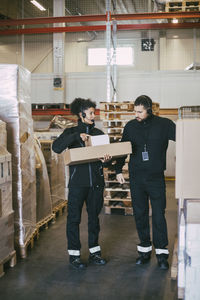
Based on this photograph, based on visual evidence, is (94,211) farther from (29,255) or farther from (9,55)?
(9,55)

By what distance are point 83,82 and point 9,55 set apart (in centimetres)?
342

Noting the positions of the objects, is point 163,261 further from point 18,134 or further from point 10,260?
point 18,134

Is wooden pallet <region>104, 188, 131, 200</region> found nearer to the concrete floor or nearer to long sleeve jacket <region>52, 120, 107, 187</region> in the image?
the concrete floor

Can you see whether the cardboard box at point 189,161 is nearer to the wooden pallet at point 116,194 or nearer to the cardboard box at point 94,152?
the cardboard box at point 94,152

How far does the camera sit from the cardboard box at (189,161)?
7.98 feet

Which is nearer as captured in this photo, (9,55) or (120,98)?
(120,98)

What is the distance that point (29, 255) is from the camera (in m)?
4.41

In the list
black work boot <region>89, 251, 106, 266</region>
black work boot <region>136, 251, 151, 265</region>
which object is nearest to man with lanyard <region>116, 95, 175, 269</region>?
black work boot <region>136, 251, 151, 265</region>

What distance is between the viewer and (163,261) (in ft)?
12.8

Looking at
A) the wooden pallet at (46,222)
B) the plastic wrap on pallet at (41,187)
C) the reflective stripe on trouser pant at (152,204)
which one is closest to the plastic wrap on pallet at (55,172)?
the wooden pallet at (46,222)

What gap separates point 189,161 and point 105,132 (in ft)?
18.4

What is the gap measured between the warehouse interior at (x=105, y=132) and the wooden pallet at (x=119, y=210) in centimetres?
3

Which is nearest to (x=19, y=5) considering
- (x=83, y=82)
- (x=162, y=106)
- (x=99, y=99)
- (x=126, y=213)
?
(x=83, y=82)

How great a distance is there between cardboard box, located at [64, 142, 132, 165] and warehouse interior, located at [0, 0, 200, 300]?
24 centimetres
